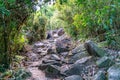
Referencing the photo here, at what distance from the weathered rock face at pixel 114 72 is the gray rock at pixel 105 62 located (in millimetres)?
393

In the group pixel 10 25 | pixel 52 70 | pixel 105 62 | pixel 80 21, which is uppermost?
pixel 10 25

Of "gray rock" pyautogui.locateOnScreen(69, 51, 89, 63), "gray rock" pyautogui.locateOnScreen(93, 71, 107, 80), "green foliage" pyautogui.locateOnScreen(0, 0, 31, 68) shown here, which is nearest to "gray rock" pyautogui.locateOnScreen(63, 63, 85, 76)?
"gray rock" pyautogui.locateOnScreen(69, 51, 89, 63)

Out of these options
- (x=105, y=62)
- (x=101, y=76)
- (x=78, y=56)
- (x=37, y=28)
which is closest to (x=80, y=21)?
(x=78, y=56)

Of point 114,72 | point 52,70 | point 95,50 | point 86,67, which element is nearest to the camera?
point 114,72

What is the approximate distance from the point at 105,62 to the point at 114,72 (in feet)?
2.72

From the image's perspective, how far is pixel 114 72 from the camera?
548 cm

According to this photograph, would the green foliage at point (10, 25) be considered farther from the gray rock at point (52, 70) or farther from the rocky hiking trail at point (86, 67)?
the gray rock at point (52, 70)

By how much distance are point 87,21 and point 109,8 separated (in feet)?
7.05

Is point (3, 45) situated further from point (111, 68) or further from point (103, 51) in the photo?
point (111, 68)

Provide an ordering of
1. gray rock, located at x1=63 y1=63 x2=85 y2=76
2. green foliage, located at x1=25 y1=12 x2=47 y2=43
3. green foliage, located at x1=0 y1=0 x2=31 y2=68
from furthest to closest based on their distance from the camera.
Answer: green foliage, located at x1=25 y1=12 x2=47 y2=43, green foliage, located at x1=0 y1=0 x2=31 y2=68, gray rock, located at x1=63 y1=63 x2=85 y2=76

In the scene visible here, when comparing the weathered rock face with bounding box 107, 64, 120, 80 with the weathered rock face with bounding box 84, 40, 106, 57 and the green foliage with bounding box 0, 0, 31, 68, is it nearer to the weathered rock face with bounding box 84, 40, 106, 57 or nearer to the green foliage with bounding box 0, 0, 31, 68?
the weathered rock face with bounding box 84, 40, 106, 57

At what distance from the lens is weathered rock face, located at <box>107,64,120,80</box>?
5.34 meters

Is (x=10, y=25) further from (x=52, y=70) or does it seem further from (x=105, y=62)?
(x=105, y=62)

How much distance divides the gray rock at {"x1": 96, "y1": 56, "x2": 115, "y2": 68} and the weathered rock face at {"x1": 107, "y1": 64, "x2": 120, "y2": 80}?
39 centimetres
